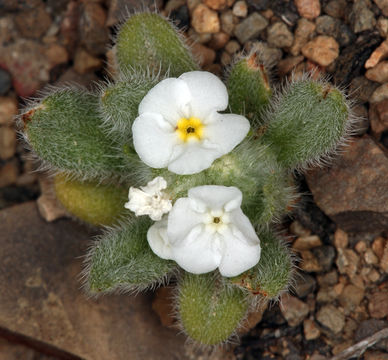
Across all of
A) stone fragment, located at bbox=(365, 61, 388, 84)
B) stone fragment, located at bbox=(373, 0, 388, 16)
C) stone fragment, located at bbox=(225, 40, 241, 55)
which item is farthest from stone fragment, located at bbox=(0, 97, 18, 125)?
stone fragment, located at bbox=(373, 0, 388, 16)

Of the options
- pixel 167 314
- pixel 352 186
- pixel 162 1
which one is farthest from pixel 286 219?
pixel 162 1

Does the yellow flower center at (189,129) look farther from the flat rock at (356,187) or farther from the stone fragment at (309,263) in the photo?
the stone fragment at (309,263)

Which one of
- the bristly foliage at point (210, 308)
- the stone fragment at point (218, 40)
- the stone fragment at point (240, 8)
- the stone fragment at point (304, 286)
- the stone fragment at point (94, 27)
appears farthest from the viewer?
the stone fragment at point (94, 27)

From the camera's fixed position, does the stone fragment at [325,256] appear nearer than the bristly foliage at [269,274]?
No

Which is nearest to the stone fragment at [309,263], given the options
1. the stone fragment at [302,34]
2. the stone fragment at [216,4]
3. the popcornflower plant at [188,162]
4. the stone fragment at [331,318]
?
the stone fragment at [331,318]

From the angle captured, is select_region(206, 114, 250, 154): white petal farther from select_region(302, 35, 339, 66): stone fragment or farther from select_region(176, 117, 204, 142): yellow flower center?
select_region(302, 35, 339, 66): stone fragment

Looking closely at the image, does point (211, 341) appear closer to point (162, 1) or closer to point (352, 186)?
point (352, 186)
